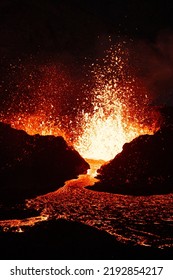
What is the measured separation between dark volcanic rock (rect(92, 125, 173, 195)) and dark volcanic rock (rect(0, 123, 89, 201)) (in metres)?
2.40

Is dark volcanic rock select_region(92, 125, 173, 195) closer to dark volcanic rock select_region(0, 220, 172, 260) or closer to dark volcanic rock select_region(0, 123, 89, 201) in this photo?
dark volcanic rock select_region(0, 123, 89, 201)

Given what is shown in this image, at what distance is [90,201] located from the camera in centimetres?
1636

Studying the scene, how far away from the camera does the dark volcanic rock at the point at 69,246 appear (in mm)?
9539

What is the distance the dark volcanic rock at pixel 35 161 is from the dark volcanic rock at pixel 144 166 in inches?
94.6

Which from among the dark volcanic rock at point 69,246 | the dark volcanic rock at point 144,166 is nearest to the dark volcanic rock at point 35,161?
the dark volcanic rock at point 144,166

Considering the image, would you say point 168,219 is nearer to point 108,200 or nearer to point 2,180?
point 108,200

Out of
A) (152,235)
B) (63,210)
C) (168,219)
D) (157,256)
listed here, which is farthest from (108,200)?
(157,256)

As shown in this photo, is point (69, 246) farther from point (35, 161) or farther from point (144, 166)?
point (35, 161)

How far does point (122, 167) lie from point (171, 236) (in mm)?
10026

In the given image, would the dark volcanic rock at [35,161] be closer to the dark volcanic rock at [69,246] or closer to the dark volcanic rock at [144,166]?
the dark volcanic rock at [144,166]

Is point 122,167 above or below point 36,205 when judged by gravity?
above

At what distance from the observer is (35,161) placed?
22984 millimetres

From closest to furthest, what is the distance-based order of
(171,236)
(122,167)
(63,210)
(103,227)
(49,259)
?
(49,259)
(171,236)
(103,227)
(63,210)
(122,167)

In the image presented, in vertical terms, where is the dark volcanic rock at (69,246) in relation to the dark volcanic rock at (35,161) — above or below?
below
